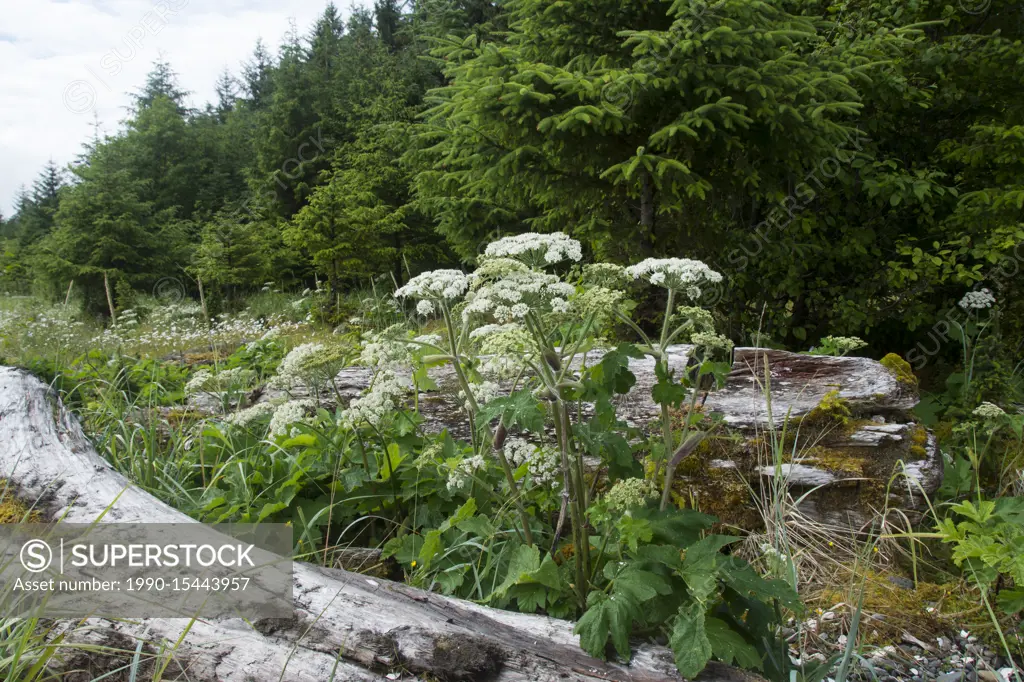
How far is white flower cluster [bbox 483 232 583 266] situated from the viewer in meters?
1.84

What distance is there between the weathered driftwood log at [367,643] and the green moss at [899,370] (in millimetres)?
2396

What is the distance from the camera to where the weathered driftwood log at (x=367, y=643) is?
5.16 ft

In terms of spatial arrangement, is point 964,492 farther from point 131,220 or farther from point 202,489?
point 131,220

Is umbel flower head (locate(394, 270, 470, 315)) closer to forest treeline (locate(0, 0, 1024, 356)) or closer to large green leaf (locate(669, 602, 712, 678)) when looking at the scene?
large green leaf (locate(669, 602, 712, 678))

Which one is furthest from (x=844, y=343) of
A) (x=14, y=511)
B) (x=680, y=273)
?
(x=14, y=511)

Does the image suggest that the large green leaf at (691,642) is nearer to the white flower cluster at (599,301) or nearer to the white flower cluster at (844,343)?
the white flower cluster at (599,301)

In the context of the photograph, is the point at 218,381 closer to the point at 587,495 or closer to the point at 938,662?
the point at 587,495

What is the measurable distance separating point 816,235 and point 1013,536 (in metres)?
3.80

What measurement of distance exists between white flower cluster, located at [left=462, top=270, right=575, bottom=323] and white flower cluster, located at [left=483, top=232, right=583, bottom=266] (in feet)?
0.30

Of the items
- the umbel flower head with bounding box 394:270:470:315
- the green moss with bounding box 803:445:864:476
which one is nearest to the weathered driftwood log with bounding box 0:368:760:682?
the umbel flower head with bounding box 394:270:470:315

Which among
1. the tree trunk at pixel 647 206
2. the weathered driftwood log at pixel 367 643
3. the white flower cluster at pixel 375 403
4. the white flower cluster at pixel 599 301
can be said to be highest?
the tree trunk at pixel 647 206

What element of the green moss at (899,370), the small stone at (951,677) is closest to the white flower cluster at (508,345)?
the small stone at (951,677)

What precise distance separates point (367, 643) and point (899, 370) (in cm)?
324

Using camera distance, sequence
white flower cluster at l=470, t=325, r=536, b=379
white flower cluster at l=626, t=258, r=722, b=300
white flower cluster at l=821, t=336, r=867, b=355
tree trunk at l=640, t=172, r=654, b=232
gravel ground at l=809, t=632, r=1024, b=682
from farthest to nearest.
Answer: tree trunk at l=640, t=172, r=654, b=232, white flower cluster at l=821, t=336, r=867, b=355, gravel ground at l=809, t=632, r=1024, b=682, white flower cluster at l=626, t=258, r=722, b=300, white flower cluster at l=470, t=325, r=536, b=379
